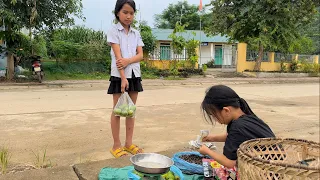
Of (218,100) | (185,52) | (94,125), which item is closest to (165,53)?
(185,52)

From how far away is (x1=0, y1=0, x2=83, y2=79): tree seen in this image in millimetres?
10930

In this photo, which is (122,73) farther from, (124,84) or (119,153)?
(119,153)

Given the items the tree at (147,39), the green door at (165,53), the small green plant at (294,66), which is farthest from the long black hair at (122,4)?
the small green plant at (294,66)

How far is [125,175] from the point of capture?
105 inches

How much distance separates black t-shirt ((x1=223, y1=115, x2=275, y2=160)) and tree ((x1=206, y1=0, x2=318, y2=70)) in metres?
15.0

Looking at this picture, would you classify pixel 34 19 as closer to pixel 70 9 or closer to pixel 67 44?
pixel 70 9

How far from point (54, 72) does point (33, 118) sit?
9.23 m

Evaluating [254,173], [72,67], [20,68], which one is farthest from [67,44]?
[254,173]

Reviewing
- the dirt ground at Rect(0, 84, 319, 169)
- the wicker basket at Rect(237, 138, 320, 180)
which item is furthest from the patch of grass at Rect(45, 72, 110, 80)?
the wicker basket at Rect(237, 138, 320, 180)

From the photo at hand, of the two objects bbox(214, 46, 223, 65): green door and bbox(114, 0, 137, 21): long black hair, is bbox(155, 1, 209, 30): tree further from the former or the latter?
bbox(114, 0, 137, 21): long black hair

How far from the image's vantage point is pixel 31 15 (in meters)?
11.1

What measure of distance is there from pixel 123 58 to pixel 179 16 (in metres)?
35.1

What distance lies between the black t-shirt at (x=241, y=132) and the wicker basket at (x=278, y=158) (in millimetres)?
115

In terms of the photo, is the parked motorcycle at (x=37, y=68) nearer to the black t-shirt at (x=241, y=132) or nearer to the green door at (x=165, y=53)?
the green door at (x=165, y=53)
